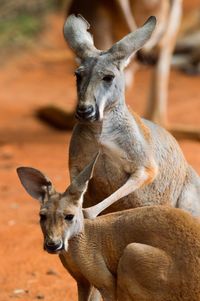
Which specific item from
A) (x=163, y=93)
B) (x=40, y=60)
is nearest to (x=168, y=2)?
(x=163, y=93)

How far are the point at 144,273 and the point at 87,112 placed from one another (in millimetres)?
897

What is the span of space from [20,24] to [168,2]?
5580 millimetres

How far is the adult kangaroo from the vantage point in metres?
5.41

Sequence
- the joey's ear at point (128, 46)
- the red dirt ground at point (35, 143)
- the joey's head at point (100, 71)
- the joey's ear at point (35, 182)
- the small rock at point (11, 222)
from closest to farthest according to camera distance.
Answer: the joey's ear at point (35, 182), the joey's head at point (100, 71), the joey's ear at point (128, 46), the red dirt ground at point (35, 143), the small rock at point (11, 222)

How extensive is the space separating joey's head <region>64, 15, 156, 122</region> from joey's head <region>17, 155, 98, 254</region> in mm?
382

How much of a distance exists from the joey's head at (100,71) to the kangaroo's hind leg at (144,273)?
78 cm

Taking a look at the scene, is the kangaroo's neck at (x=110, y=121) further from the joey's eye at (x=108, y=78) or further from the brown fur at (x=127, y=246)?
the brown fur at (x=127, y=246)

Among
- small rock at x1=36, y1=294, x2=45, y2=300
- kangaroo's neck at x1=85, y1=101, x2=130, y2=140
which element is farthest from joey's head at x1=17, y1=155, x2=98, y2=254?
small rock at x1=36, y1=294, x2=45, y2=300

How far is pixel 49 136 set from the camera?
1204 cm

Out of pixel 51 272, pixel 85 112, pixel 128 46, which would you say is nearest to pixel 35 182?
pixel 85 112

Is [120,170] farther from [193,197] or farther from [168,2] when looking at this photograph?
[168,2]

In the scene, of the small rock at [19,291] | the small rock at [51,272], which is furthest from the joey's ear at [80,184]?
the small rock at [51,272]

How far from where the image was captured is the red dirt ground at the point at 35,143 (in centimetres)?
671

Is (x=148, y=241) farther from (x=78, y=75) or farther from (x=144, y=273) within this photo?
(x=78, y=75)
